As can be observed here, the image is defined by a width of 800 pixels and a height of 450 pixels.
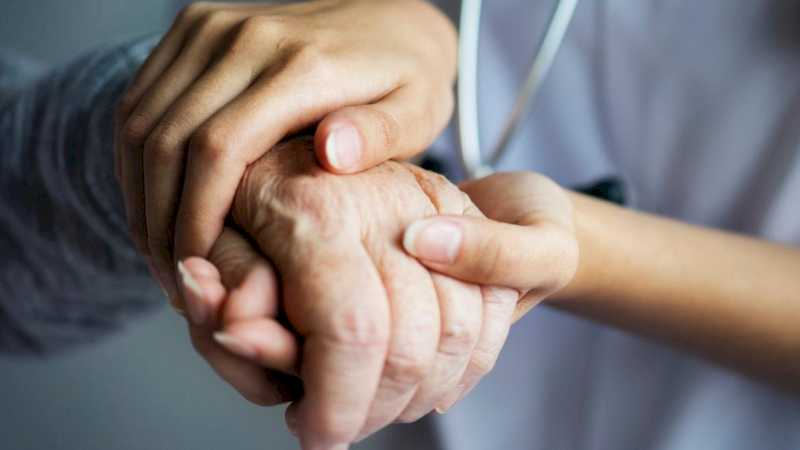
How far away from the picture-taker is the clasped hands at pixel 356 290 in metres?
0.27

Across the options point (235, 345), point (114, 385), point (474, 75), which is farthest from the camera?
point (114, 385)

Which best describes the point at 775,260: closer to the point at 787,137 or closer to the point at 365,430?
the point at 787,137

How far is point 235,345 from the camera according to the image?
268 millimetres

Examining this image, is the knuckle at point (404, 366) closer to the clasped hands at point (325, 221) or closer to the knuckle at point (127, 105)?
the clasped hands at point (325, 221)

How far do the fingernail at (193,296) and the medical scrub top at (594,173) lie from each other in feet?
0.82

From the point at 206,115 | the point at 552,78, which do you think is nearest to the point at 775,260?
the point at 552,78

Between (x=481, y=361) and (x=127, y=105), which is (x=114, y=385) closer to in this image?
(x=127, y=105)

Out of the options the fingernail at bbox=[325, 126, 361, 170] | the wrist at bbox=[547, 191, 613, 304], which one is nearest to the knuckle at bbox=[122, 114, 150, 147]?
the fingernail at bbox=[325, 126, 361, 170]

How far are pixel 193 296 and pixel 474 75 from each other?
26 centimetres

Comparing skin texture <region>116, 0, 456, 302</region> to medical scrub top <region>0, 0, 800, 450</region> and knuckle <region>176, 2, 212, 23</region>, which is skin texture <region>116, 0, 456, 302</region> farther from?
medical scrub top <region>0, 0, 800, 450</region>

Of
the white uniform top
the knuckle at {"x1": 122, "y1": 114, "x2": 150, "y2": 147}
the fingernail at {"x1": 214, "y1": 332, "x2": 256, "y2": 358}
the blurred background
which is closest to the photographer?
the fingernail at {"x1": 214, "y1": 332, "x2": 256, "y2": 358}

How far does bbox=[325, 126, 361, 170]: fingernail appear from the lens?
323 mm

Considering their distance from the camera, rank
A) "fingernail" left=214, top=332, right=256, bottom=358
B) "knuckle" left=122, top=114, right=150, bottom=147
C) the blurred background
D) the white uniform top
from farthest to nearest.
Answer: the blurred background
the white uniform top
"knuckle" left=122, top=114, right=150, bottom=147
"fingernail" left=214, top=332, right=256, bottom=358

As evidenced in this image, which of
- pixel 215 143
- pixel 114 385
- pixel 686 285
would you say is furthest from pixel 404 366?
pixel 114 385
